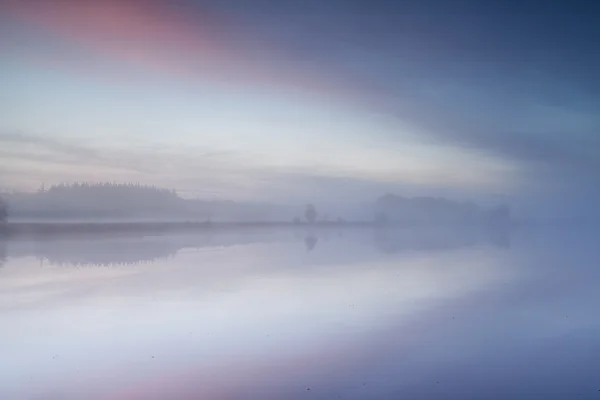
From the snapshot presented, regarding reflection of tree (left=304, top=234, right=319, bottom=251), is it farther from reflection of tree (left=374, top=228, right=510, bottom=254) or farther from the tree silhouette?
the tree silhouette

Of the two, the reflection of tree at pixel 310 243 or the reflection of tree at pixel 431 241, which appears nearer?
the reflection of tree at pixel 310 243

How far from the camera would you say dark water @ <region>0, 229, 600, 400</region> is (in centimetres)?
696

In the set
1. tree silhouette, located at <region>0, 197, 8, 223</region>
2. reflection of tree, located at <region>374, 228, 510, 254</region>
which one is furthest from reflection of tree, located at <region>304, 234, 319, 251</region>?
tree silhouette, located at <region>0, 197, 8, 223</region>

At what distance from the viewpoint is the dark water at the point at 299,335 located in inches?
274

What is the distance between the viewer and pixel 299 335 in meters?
9.61

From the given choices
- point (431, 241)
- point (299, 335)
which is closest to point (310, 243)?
point (431, 241)

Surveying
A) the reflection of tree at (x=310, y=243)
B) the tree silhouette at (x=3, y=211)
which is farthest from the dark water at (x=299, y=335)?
the tree silhouette at (x=3, y=211)

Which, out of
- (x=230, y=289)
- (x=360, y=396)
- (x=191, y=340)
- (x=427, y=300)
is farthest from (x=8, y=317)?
(x=427, y=300)

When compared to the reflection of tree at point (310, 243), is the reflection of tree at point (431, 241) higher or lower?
higher

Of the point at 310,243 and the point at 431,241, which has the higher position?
the point at 431,241

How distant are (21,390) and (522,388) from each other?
22.7ft

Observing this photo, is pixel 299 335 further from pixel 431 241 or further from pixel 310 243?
pixel 431 241

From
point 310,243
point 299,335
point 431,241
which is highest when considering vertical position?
point 431,241

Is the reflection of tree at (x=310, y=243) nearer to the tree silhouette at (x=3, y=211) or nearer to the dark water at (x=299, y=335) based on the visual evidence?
the dark water at (x=299, y=335)
